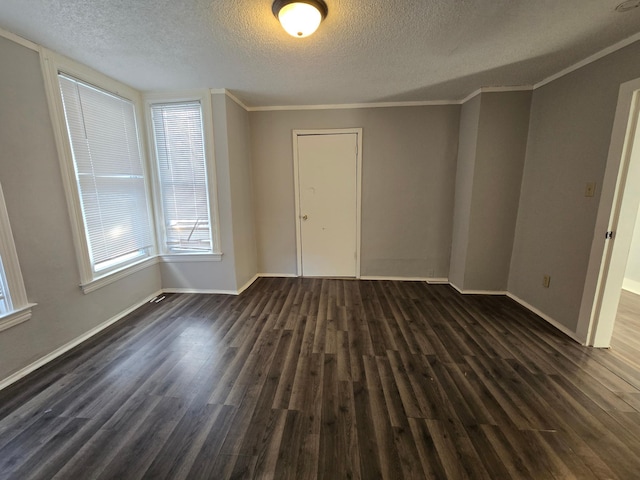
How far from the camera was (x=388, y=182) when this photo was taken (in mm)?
3643

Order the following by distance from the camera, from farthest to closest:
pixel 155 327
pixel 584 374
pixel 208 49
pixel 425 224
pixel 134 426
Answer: pixel 425 224, pixel 155 327, pixel 208 49, pixel 584 374, pixel 134 426

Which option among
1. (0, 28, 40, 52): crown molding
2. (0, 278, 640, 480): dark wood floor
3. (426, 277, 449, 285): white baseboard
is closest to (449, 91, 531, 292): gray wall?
(426, 277, 449, 285): white baseboard

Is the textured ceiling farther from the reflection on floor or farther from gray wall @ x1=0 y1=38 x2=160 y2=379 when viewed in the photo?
the reflection on floor

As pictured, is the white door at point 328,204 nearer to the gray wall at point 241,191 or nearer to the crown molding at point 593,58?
the gray wall at point 241,191

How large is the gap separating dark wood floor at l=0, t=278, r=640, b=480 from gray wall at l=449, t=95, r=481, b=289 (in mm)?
889

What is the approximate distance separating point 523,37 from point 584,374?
2502 millimetres

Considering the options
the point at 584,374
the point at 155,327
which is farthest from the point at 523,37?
the point at 155,327

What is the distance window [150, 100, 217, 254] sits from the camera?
3.05 metres

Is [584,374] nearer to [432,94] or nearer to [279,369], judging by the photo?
[279,369]

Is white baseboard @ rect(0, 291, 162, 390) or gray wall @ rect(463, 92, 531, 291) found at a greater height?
gray wall @ rect(463, 92, 531, 291)

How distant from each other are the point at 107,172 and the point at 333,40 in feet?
8.00

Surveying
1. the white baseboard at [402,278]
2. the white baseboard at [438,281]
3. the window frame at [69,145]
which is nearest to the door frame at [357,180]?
the white baseboard at [402,278]

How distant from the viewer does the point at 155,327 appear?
8.57ft

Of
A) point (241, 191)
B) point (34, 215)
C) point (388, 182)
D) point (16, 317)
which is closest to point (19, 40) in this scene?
point (34, 215)
